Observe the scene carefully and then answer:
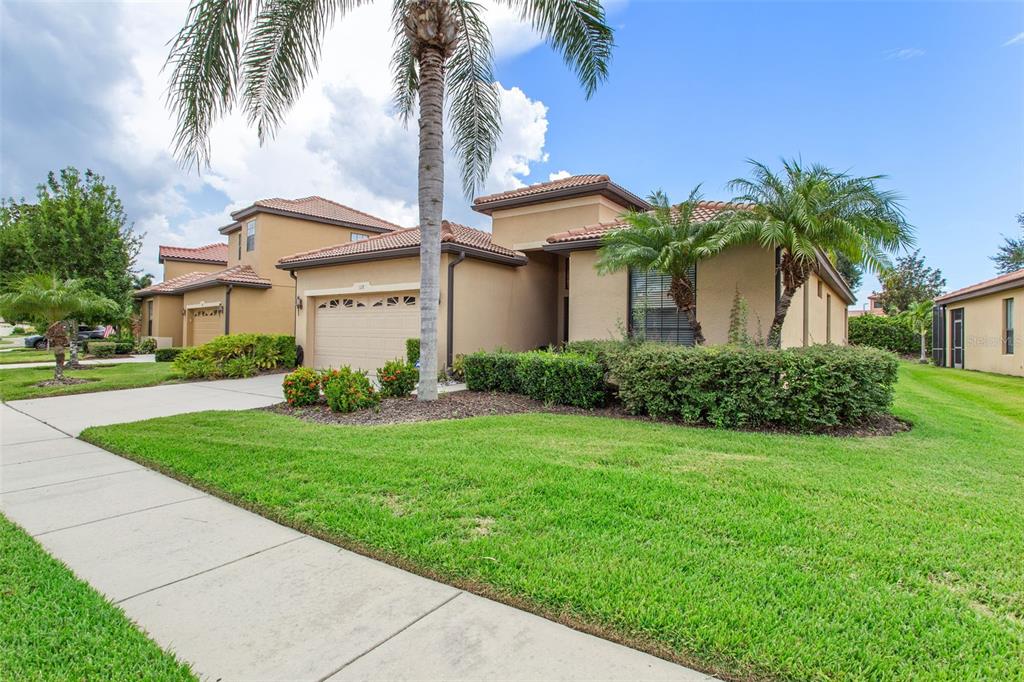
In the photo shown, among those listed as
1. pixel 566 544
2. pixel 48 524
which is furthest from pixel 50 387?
pixel 566 544

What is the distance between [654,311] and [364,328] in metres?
8.75

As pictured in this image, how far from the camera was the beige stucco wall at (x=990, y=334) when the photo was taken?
15.7 metres

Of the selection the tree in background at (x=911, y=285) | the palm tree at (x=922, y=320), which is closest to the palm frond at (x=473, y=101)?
the palm tree at (x=922, y=320)

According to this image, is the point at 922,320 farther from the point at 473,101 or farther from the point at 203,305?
the point at 203,305

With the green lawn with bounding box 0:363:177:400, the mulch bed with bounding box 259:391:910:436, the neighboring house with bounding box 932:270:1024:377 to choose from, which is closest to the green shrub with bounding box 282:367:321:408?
the mulch bed with bounding box 259:391:910:436

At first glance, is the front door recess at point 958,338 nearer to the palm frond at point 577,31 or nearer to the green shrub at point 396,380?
the palm frond at point 577,31

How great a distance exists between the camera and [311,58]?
9.10m

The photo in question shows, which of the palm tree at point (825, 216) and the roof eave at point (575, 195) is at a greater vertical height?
the roof eave at point (575, 195)

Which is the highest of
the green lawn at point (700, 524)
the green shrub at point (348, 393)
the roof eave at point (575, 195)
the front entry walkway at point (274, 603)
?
the roof eave at point (575, 195)

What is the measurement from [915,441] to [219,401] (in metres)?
12.1

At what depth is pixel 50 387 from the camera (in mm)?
12320

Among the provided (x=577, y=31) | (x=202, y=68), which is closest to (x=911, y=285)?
(x=577, y=31)

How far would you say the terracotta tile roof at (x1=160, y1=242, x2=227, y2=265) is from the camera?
97.9 ft

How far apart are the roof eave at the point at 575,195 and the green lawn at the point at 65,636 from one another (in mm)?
13877
